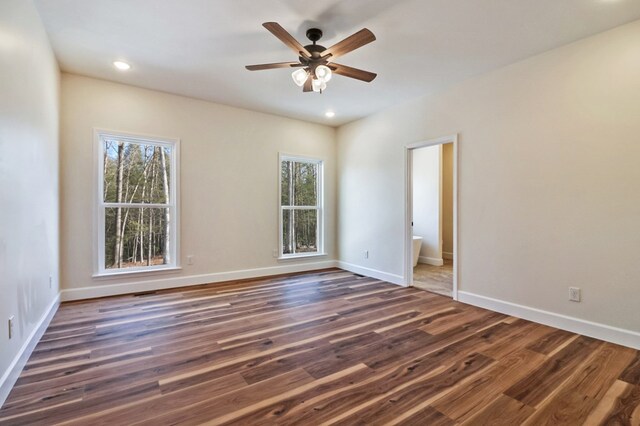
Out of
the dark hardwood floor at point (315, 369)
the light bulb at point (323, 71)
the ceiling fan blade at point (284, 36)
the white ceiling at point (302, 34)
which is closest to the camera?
the dark hardwood floor at point (315, 369)

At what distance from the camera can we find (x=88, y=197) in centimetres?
366

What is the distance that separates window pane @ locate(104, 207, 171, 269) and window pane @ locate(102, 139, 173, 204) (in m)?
0.17

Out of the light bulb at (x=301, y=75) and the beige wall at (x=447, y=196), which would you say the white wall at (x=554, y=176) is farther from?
the beige wall at (x=447, y=196)

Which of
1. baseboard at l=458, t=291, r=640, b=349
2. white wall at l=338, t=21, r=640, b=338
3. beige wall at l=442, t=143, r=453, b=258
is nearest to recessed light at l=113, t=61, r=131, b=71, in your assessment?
white wall at l=338, t=21, r=640, b=338

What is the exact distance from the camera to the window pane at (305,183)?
539 centimetres

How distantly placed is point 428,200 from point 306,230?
2.71 m

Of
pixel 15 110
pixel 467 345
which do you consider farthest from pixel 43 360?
pixel 467 345

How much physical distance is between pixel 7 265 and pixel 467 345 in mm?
3298

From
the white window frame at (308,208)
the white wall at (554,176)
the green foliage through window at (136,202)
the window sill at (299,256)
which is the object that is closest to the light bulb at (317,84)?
the white wall at (554,176)

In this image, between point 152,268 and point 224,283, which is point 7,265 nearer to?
point 152,268

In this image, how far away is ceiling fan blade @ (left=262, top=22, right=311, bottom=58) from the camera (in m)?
2.08

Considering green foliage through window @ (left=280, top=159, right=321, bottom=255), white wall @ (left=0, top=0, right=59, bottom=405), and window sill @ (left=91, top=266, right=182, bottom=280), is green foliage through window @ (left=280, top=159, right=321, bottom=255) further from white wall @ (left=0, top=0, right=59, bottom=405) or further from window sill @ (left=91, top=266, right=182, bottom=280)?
white wall @ (left=0, top=0, right=59, bottom=405)

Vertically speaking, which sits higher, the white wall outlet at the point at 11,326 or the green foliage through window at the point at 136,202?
the green foliage through window at the point at 136,202

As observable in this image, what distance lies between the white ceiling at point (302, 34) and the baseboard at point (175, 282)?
2585 millimetres
